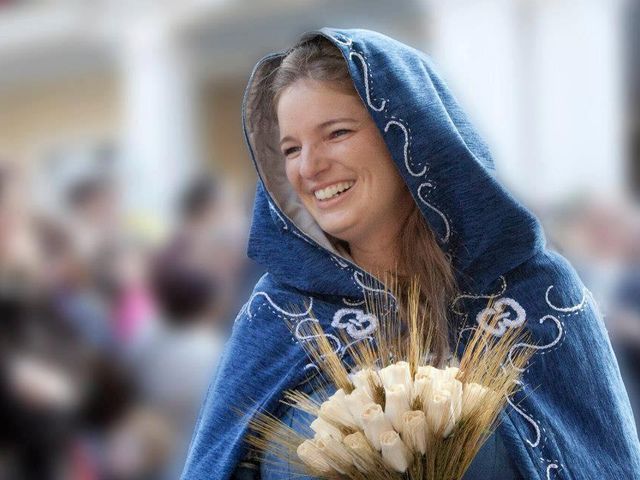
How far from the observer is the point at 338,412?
174 cm

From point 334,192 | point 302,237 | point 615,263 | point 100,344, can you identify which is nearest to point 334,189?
point 334,192

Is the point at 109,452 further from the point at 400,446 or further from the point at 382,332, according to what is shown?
the point at 400,446

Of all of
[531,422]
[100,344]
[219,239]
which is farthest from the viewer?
[219,239]

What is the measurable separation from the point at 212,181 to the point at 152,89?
5854mm

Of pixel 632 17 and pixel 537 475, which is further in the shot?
pixel 632 17

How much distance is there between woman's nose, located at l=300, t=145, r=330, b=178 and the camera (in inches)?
79.4

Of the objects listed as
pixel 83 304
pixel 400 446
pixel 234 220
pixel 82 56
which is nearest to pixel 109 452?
pixel 83 304

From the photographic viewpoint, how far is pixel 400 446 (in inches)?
66.7

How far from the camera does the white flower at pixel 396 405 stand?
5.60 feet

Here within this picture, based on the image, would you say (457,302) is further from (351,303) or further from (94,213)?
(94,213)

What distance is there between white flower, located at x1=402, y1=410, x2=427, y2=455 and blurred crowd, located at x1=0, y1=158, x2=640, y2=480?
1.61 metres

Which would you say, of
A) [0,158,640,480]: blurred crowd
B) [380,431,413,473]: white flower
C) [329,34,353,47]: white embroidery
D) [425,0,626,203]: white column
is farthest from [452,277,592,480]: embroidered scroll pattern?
[425,0,626,203]: white column

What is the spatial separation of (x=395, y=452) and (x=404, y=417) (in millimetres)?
50

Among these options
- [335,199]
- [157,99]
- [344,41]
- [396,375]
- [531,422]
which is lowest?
[157,99]
